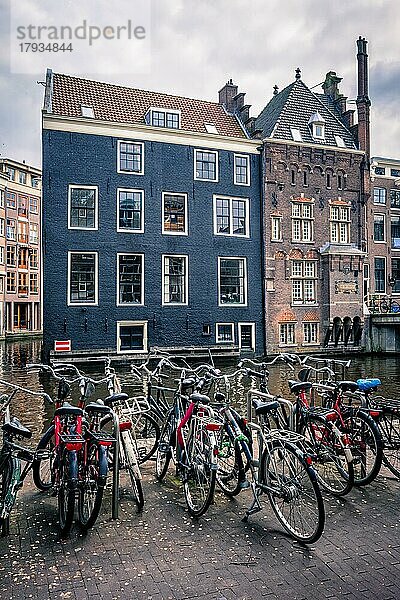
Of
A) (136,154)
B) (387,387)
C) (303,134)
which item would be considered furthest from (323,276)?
(387,387)

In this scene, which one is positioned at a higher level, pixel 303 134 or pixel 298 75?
pixel 298 75

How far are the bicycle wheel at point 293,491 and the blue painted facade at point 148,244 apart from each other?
20.3m

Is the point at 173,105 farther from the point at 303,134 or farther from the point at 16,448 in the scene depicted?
the point at 16,448

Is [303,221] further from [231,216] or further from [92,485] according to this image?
[92,485]

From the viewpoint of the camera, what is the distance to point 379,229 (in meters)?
35.0

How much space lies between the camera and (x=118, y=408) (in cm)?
557

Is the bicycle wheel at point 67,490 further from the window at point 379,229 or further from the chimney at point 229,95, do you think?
the window at point 379,229

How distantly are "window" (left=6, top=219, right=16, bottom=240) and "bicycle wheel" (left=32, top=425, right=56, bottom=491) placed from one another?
162 ft

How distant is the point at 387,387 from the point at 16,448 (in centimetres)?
1398

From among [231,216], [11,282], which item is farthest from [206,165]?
[11,282]

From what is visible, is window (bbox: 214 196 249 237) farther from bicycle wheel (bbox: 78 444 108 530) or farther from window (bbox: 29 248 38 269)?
window (bbox: 29 248 38 269)

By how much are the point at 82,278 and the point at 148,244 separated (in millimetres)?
3526

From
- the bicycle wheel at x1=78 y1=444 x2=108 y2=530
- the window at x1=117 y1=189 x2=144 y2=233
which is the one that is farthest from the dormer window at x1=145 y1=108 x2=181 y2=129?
the bicycle wheel at x1=78 y1=444 x2=108 y2=530

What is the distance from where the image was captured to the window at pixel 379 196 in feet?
116
